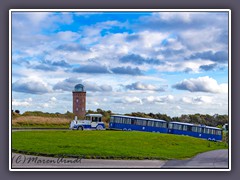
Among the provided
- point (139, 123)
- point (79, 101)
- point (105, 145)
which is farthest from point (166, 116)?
point (79, 101)

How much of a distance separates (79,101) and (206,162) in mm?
2986

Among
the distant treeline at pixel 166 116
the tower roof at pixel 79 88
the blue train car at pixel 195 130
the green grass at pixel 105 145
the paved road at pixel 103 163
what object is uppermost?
the tower roof at pixel 79 88

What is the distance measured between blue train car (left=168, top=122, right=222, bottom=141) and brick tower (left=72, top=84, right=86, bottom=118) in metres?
1.92

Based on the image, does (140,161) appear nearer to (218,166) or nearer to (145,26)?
(218,166)

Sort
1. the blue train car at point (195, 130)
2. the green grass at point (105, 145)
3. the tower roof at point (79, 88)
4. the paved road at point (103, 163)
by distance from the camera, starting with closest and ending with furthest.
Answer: the paved road at point (103, 163) → the green grass at point (105, 145) → the tower roof at point (79, 88) → the blue train car at point (195, 130)

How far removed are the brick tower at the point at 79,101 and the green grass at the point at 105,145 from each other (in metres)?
0.43

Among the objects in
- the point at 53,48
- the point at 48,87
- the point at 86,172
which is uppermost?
the point at 53,48

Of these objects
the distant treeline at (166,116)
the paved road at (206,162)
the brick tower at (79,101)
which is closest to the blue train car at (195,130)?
the distant treeline at (166,116)

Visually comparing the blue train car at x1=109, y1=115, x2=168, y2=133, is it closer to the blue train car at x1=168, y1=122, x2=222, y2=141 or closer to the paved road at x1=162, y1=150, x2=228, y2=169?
the blue train car at x1=168, y1=122, x2=222, y2=141

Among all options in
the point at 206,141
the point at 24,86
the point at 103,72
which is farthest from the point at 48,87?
the point at 206,141

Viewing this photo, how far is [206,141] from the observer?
1155 cm

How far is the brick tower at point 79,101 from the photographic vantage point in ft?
37.0

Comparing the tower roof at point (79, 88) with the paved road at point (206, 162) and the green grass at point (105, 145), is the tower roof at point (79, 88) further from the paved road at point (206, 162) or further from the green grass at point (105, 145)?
the paved road at point (206, 162)
